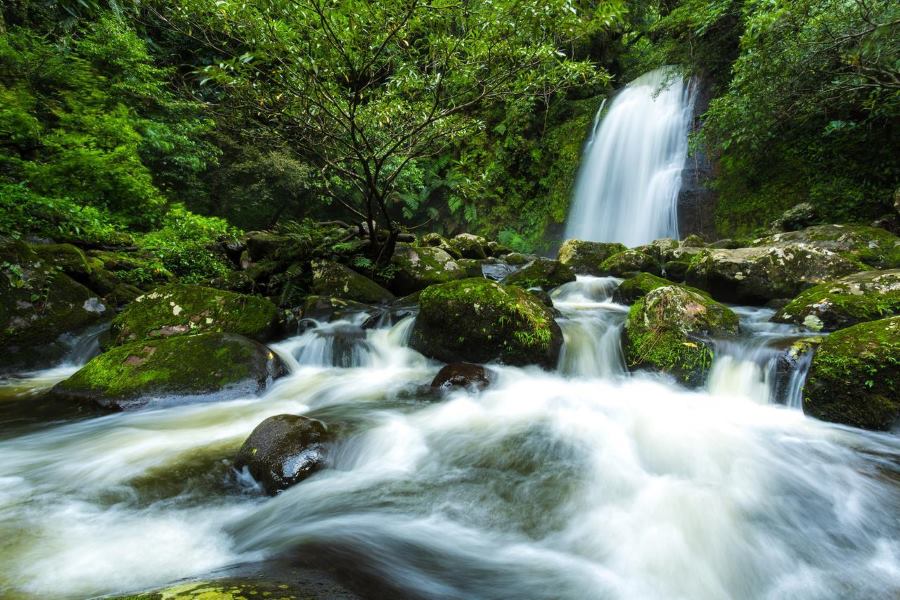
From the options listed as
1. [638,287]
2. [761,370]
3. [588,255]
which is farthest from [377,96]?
[588,255]

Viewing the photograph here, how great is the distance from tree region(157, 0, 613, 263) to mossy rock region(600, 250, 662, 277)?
16.4 feet

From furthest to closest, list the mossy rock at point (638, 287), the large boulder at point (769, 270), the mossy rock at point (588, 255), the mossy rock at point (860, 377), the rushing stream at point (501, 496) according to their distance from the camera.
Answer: the mossy rock at point (588, 255), the mossy rock at point (638, 287), the large boulder at point (769, 270), the mossy rock at point (860, 377), the rushing stream at point (501, 496)

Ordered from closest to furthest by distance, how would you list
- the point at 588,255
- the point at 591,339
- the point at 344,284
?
the point at 591,339, the point at 344,284, the point at 588,255

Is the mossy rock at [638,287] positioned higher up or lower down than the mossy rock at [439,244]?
lower down

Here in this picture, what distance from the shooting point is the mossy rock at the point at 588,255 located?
Result: 34.3ft

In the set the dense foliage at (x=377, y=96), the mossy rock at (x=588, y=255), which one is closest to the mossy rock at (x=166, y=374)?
the dense foliage at (x=377, y=96)

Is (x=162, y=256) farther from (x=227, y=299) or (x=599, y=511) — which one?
(x=599, y=511)

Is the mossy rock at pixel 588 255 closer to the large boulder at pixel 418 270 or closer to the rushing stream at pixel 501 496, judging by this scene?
the large boulder at pixel 418 270

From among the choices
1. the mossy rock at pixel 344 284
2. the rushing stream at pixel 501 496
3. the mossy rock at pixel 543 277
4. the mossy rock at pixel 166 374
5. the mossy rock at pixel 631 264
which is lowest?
the rushing stream at pixel 501 496

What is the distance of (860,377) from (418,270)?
7044 millimetres

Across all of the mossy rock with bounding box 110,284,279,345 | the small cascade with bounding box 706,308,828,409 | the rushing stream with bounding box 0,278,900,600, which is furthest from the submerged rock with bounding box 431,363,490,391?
the mossy rock with bounding box 110,284,279,345

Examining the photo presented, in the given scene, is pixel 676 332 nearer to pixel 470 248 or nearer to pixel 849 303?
pixel 849 303

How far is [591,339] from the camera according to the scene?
5.66m

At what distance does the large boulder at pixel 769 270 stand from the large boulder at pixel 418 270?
16.2ft
